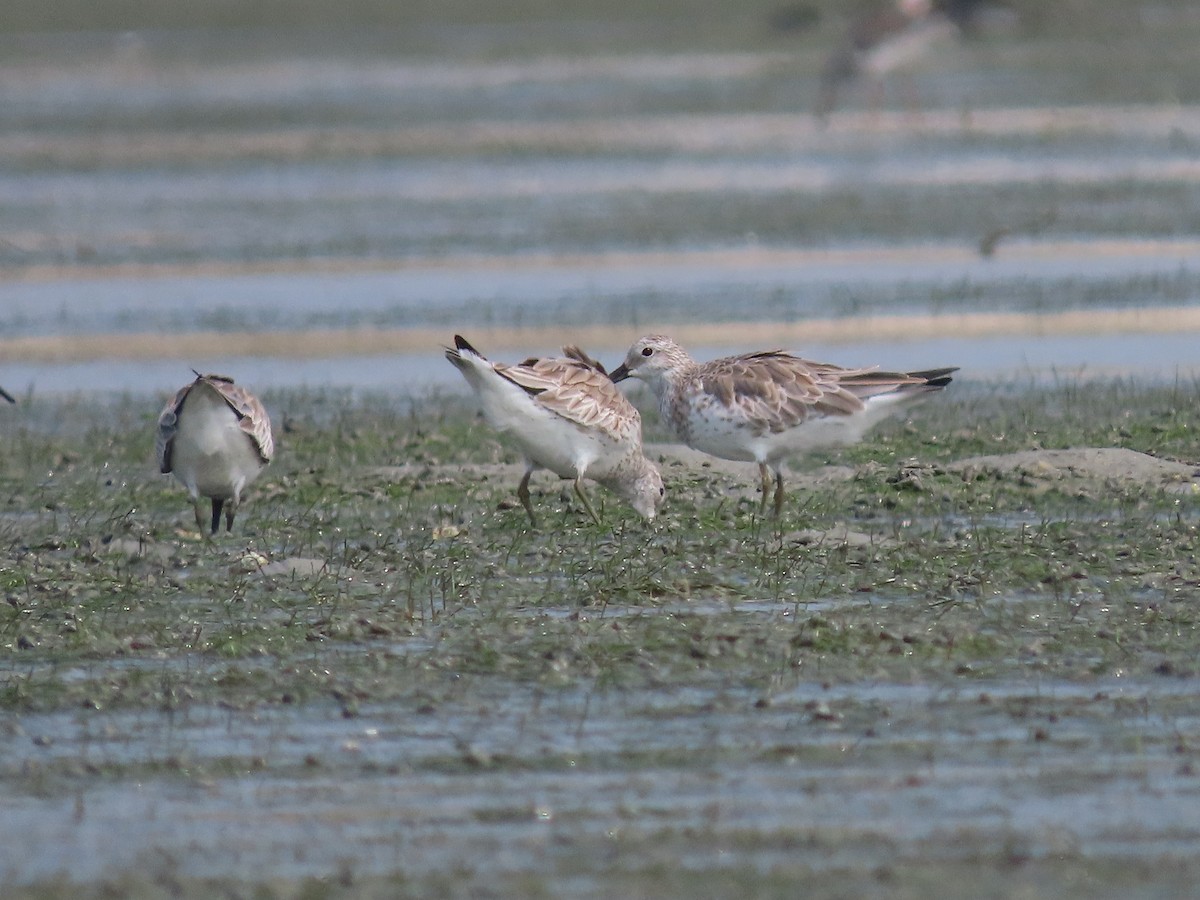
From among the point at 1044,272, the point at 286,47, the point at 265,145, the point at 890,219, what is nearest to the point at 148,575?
the point at 1044,272

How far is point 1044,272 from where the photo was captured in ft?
67.9

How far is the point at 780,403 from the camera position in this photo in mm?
11062

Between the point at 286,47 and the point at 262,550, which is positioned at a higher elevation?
the point at 286,47

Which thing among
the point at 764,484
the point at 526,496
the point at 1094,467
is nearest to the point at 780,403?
the point at 764,484

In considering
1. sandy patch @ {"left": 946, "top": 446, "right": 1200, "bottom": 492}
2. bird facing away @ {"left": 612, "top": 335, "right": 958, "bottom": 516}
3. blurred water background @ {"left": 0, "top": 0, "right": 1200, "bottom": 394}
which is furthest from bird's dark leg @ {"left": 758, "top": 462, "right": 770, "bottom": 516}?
blurred water background @ {"left": 0, "top": 0, "right": 1200, "bottom": 394}

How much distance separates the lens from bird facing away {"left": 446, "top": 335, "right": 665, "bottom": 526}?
1084cm

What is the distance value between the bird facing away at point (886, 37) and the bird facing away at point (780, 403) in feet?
61.7

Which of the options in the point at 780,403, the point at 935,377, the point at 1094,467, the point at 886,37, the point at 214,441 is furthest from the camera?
the point at 886,37

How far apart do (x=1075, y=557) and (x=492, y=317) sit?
9543mm

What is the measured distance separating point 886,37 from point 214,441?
21341 mm

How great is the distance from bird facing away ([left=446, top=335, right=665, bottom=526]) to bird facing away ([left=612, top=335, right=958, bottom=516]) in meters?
0.37

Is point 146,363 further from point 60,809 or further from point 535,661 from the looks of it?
point 60,809

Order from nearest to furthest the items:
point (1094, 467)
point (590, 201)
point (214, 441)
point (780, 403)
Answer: point (214, 441)
point (780, 403)
point (1094, 467)
point (590, 201)

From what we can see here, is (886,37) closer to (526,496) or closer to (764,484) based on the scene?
(764,484)
